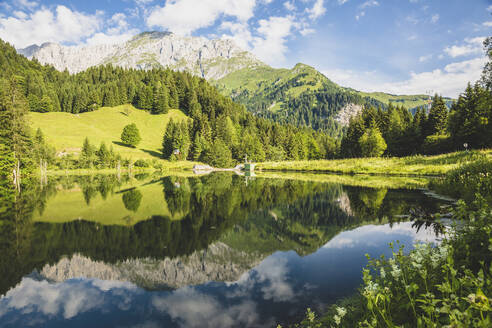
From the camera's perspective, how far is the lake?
20.2 feet

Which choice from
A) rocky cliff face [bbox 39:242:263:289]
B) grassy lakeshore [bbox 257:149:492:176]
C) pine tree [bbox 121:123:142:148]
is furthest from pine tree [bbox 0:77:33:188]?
grassy lakeshore [bbox 257:149:492:176]

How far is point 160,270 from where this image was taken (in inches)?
324

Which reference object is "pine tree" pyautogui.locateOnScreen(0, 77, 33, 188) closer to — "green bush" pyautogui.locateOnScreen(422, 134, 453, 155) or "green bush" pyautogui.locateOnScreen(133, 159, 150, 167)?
"green bush" pyautogui.locateOnScreen(133, 159, 150, 167)

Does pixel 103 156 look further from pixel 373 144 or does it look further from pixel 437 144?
pixel 437 144

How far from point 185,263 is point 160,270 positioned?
839 mm

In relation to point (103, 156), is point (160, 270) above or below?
below

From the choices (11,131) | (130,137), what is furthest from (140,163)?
(11,131)

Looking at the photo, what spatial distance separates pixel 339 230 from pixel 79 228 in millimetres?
12981

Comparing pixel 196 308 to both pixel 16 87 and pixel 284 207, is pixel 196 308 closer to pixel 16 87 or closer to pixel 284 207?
pixel 284 207

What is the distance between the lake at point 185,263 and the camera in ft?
20.2

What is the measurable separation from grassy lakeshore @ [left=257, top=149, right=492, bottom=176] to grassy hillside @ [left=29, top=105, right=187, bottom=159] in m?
68.4

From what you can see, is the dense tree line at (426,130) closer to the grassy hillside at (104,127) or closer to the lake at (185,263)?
the lake at (185,263)

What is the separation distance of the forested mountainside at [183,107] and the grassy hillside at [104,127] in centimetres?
624

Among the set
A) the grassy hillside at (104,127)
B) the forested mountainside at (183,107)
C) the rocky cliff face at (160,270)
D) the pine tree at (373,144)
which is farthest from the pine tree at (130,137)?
the rocky cliff face at (160,270)
